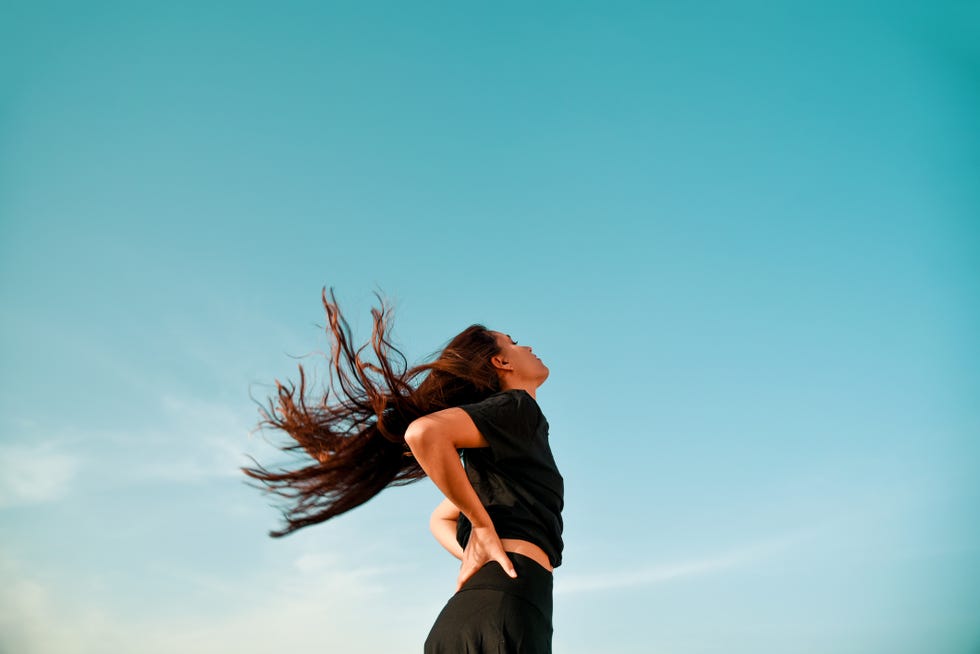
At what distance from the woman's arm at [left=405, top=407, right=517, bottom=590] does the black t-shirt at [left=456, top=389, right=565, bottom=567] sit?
3.9 inches

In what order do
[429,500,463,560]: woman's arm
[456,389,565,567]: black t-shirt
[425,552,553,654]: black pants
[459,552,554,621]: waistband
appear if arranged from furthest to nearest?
[429,500,463,560]: woman's arm, [456,389,565,567]: black t-shirt, [459,552,554,621]: waistband, [425,552,553,654]: black pants

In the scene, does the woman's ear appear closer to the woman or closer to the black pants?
the woman

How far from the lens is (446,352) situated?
12.1 ft

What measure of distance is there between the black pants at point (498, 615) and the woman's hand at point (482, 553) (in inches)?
0.9

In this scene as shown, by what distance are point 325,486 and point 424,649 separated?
1.21 metres

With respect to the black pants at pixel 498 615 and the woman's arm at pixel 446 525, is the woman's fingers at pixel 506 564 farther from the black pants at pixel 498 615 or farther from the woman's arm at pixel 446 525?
the woman's arm at pixel 446 525

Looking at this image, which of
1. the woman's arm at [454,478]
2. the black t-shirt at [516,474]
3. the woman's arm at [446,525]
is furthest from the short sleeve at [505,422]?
the woman's arm at [446,525]

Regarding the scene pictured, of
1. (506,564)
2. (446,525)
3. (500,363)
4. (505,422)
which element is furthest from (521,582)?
(500,363)

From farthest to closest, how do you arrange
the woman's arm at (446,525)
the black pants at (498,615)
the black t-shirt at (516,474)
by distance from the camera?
the woman's arm at (446,525) < the black t-shirt at (516,474) < the black pants at (498,615)

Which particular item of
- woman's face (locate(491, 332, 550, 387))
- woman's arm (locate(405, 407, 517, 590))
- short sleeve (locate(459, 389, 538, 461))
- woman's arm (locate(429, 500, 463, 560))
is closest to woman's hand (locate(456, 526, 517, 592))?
woman's arm (locate(405, 407, 517, 590))

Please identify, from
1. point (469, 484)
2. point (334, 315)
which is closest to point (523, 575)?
point (469, 484)

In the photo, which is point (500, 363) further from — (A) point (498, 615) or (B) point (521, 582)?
(A) point (498, 615)

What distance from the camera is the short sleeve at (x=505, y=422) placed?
305cm

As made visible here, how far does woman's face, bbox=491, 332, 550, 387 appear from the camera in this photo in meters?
3.68
